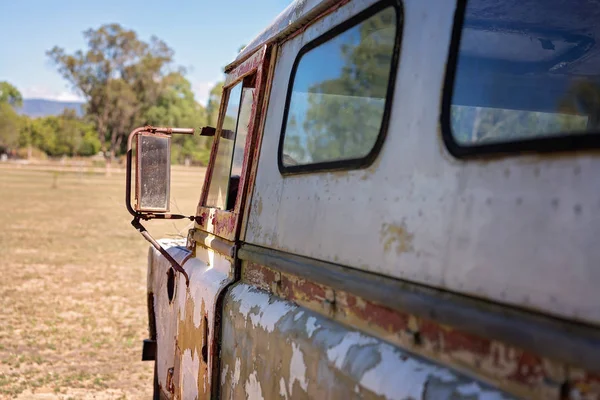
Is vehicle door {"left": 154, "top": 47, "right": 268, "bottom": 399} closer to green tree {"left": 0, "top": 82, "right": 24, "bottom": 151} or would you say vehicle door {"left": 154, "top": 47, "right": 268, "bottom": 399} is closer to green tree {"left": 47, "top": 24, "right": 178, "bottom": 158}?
green tree {"left": 47, "top": 24, "right": 178, "bottom": 158}

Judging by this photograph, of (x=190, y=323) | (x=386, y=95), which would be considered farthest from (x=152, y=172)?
(x=386, y=95)

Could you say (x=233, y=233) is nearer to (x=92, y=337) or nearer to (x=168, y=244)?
(x=168, y=244)

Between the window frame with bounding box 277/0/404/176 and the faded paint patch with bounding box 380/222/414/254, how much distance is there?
25cm

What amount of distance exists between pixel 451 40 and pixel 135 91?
66.3 metres

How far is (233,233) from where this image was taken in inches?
114

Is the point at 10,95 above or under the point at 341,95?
above

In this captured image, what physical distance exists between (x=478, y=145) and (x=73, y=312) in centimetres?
798

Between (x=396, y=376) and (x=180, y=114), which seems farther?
(x=180, y=114)

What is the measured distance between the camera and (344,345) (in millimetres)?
1862

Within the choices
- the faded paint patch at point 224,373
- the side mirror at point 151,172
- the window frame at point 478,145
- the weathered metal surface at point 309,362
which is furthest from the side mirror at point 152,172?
the window frame at point 478,145

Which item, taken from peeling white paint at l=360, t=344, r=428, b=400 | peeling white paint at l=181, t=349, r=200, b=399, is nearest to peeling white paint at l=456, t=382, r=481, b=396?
peeling white paint at l=360, t=344, r=428, b=400

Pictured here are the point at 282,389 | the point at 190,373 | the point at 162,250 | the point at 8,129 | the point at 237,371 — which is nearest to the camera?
the point at 282,389

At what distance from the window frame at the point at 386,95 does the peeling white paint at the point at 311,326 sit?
1.59ft

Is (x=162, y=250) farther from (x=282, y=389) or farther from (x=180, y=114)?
(x=180, y=114)
